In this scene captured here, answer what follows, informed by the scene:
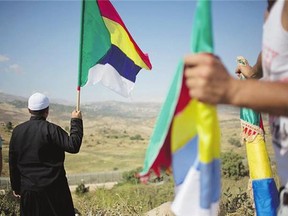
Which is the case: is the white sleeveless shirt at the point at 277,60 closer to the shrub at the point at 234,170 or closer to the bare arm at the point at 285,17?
the bare arm at the point at 285,17

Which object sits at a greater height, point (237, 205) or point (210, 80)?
point (210, 80)

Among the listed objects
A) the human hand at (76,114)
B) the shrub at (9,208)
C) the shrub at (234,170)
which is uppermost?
the human hand at (76,114)

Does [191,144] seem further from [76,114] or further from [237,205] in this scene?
[237,205]

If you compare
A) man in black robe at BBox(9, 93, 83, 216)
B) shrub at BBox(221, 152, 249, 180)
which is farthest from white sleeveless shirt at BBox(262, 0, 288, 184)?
shrub at BBox(221, 152, 249, 180)

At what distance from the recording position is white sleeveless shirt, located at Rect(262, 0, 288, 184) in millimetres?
1318

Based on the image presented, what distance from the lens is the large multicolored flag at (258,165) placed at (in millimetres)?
2660

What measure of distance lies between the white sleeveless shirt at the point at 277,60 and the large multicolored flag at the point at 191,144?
27 centimetres

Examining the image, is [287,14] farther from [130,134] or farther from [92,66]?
[130,134]

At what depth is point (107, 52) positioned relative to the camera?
3.75 meters

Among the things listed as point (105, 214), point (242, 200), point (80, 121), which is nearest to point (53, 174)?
point (80, 121)

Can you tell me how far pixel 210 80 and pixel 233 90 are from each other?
2.9 inches

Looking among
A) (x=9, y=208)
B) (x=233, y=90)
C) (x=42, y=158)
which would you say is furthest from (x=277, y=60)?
(x=9, y=208)

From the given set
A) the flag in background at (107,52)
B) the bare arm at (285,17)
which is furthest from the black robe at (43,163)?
the bare arm at (285,17)

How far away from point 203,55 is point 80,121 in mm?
2741
